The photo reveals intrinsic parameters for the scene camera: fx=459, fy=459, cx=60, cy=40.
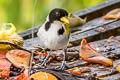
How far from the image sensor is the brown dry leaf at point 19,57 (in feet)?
16.9

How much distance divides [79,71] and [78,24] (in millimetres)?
2383

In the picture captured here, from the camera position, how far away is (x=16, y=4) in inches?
486

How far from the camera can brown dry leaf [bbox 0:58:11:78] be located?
16.0ft

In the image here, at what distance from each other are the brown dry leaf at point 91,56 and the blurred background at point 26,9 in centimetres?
657

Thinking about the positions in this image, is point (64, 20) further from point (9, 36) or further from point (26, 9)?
point (26, 9)

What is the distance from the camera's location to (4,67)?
5031mm

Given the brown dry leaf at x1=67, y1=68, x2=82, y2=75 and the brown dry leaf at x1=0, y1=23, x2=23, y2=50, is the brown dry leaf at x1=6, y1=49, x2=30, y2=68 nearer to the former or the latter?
the brown dry leaf at x1=0, y1=23, x2=23, y2=50

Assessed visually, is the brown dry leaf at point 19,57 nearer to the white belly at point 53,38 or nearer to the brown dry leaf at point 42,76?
the white belly at point 53,38

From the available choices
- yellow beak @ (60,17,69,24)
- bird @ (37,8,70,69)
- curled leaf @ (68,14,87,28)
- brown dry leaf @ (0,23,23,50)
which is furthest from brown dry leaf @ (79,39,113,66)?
curled leaf @ (68,14,87,28)

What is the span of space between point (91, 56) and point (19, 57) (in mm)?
851

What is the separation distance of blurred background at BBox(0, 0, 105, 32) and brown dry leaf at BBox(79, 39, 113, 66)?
21.6ft

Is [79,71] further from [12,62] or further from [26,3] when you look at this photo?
[26,3]

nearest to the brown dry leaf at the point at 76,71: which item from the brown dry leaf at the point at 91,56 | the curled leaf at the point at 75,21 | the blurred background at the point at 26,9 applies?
the brown dry leaf at the point at 91,56

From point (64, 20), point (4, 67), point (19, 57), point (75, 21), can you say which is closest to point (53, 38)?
point (64, 20)
